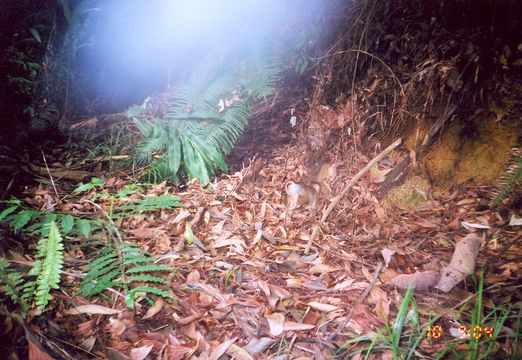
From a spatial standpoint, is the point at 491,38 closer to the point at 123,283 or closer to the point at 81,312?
the point at 123,283

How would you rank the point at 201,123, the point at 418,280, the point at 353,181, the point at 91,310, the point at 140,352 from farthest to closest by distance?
the point at 201,123 < the point at 353,181 < the point at 418,280 < the point at 91,310 < the point at 140,352

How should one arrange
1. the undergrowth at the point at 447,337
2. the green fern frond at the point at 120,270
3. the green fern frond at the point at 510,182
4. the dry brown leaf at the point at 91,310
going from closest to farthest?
the undergrowth at the point at 447,337 → the dry brown leaf at the point at 91,310 → the green fern frond at the point at 120,270 → the green fern frond at the point at 510,182

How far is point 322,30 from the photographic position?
289 centimetres

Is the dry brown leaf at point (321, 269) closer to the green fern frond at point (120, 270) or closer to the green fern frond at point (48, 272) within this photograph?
the green fern frond at point (120, 270)

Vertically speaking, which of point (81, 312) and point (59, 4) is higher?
point (59, 4)

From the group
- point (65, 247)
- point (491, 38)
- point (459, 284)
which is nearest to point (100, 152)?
point (65, 247)

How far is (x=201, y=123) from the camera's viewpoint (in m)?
2.86

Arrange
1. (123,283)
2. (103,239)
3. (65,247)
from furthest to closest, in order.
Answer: (103,239) → (65,247) → (123,283)

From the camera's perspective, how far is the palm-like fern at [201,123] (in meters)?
2.68

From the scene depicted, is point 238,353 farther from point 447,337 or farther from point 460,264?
point 460,264

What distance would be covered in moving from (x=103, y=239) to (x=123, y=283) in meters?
0.43

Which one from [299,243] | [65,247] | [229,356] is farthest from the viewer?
[299,243]

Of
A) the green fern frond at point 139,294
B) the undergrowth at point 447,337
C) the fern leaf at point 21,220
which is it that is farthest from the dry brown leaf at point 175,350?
the fern leaf at point 21,220
